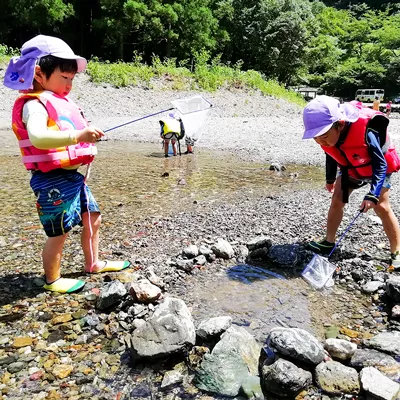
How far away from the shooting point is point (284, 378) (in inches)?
91.7

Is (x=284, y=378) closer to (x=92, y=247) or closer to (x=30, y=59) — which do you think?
(x=92, y=247)

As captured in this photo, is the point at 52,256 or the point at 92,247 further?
the point at 92,247

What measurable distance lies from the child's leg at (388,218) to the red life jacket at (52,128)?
9.21ft

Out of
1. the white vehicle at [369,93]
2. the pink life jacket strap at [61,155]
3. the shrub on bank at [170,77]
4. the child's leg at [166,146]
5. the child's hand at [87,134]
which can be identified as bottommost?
the white vehicle at [369,93]

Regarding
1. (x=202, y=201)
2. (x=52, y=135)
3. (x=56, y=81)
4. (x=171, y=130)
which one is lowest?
(x=202, y=201)

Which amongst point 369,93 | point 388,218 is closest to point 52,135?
point 388,218

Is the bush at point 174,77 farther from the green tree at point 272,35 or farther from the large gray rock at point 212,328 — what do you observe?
the large gray rock at point 212,328

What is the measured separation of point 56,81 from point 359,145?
2696 millimetres

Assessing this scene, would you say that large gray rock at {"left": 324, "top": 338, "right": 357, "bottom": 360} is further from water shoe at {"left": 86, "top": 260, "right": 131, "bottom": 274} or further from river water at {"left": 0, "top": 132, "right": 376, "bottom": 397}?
water shoe at {"left": 86, "top": 260, "right": 131, "bottom": 274}

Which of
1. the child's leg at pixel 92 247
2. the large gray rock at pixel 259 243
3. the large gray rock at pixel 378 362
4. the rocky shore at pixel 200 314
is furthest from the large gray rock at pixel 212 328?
the large gray rock at pixel 259 243

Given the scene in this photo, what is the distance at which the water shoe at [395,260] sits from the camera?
3854mm

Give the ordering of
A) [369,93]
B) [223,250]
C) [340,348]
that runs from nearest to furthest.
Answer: [340,348], [223,250], [369,93]

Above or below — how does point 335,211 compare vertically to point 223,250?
above

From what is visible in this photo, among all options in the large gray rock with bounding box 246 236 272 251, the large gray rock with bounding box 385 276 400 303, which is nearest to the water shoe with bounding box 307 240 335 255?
the large gray rock with bounding box 246 236 272 251
